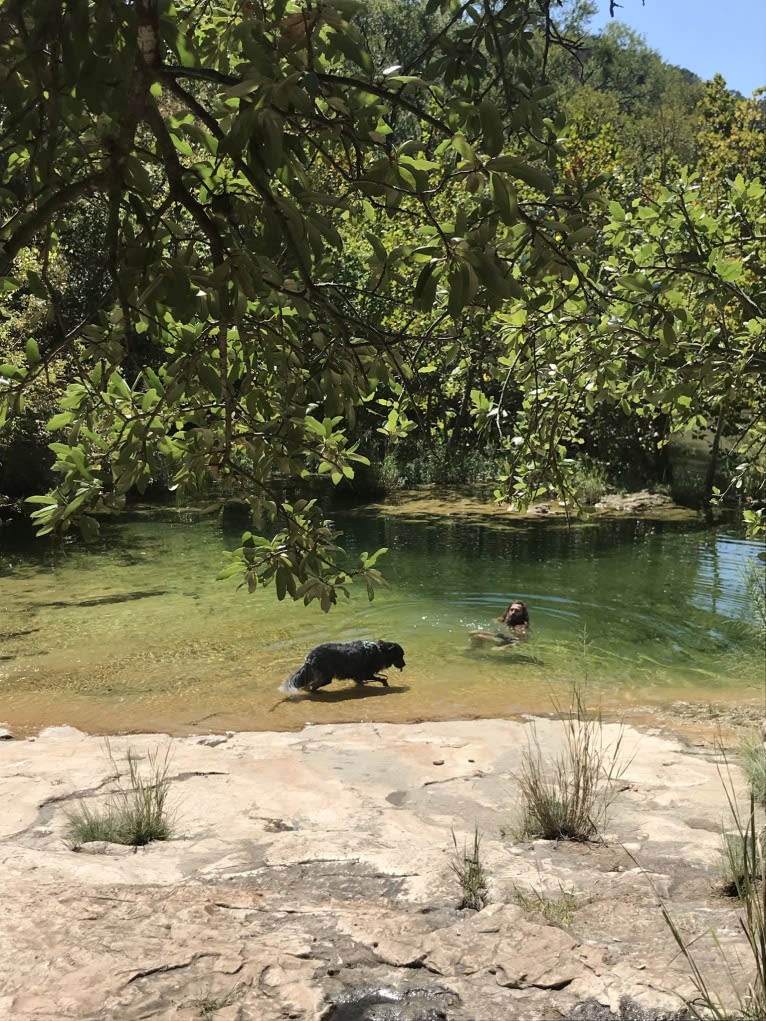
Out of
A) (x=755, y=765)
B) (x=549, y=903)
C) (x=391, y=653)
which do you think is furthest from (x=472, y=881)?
Result: (x=391, y=653)

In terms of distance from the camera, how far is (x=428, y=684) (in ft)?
32.4

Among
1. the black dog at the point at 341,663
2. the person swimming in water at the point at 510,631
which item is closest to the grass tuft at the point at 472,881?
the black dog at the point at 341,663

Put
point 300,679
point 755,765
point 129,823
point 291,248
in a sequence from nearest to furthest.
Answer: point 291,248, point 129,823, point 755,765, point 300,679

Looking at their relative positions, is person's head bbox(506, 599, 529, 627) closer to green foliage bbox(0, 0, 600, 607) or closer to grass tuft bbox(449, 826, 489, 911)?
grass tuft bbox(449, 826, 489, 911)

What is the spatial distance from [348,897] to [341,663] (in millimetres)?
5477

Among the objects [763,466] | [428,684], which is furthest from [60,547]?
[763,466]

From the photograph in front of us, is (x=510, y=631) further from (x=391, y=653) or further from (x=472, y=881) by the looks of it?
(x=472, y=881)

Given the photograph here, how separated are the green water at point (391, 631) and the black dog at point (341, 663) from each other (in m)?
0.19

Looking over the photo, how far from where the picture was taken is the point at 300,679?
373 inches

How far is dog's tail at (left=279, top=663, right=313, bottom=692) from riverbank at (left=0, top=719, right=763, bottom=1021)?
233 centimetres

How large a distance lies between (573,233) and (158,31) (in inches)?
48.1

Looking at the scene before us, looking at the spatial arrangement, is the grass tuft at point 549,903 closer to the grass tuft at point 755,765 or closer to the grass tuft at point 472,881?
the grass tuft at point 472,881

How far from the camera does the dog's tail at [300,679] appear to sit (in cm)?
947

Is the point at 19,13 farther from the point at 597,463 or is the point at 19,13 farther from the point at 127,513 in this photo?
the point at 597,463
